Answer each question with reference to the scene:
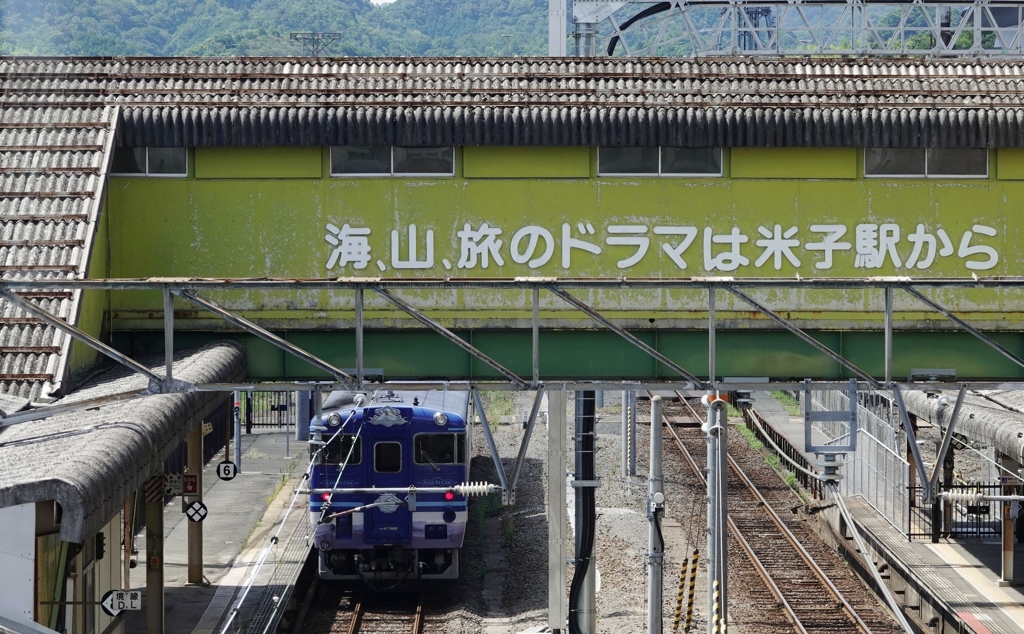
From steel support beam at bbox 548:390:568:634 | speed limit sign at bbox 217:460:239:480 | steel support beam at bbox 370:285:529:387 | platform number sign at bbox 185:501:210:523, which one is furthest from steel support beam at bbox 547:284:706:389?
speed limit sign at bbox 217:460:239:480

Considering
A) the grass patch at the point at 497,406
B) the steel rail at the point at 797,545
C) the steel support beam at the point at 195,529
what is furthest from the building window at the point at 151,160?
the grass patch at the point at 497,406

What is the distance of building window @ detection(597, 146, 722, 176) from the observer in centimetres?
1288

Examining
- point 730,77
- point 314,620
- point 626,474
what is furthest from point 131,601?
point 626,474

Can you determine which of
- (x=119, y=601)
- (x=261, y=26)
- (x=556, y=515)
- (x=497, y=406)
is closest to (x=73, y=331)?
(x=119, y=601)

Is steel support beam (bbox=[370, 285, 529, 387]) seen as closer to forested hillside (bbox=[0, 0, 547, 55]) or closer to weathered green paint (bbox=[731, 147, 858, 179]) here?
weathered green paint (bbox=[731, 147, 858, 179])

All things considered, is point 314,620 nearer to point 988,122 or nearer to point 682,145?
point 682,145

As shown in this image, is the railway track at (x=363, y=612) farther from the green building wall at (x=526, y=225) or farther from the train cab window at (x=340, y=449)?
the green building wall at (x=526, y=225)

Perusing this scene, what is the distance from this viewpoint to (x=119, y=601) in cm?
1075

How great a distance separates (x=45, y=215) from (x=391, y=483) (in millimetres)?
6712

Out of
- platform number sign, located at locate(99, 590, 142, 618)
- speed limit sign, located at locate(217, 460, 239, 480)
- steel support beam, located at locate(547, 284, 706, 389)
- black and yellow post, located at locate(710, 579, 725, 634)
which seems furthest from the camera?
speed limit sign, located at locate(217, 460, 239, 480)

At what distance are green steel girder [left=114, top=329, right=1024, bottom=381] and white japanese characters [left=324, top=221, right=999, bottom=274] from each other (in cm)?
73

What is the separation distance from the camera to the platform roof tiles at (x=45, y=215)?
10625 millimetres

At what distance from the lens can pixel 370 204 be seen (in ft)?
42.1

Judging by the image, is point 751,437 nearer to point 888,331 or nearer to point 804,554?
point 804,554
